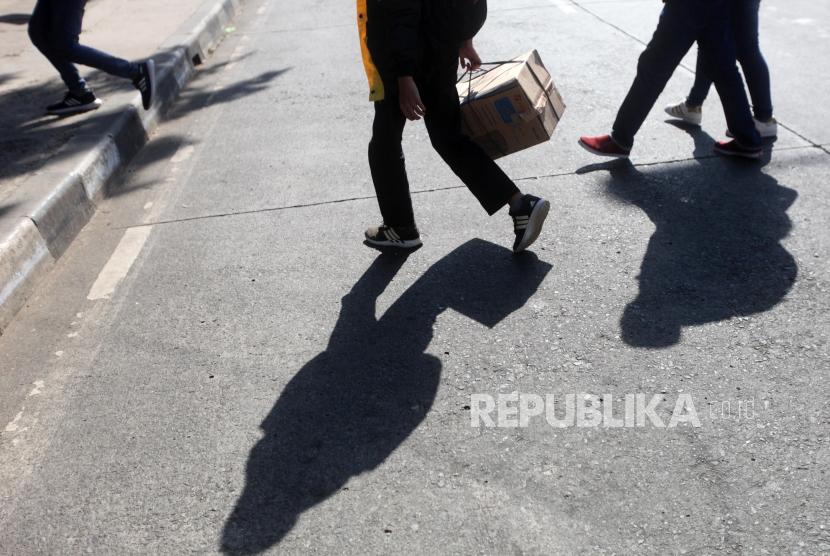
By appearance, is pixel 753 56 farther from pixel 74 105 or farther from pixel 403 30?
pixel 74 105

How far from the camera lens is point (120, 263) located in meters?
4.32

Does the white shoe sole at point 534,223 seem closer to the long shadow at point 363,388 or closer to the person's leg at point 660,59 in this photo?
the long shadow at point 363,388

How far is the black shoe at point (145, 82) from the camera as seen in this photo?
20.9 feet

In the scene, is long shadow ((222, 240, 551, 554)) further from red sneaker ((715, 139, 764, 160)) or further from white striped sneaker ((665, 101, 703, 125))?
white striped sneaker ((665, 101, 703, 125))

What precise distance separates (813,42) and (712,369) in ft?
17.7

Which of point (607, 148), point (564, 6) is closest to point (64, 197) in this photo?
point (607, 148)

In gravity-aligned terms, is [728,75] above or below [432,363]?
above

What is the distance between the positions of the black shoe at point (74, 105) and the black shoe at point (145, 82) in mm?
328

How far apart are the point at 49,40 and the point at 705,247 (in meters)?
4.82

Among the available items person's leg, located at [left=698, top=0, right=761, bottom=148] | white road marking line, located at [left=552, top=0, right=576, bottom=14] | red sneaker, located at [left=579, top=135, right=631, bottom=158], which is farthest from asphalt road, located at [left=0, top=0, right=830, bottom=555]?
white road marking line, located at [left=552, top=0, right=576, bottom=14]

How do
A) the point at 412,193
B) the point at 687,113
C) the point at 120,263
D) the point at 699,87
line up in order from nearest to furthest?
the point at 120,263 → the point at 412,193 → the point at 699,87 → the point at 687,113

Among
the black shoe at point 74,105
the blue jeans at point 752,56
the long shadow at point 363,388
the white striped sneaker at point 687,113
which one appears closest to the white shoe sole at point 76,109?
the black shoe at point 74,105

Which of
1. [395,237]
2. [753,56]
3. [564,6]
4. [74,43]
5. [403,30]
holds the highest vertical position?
[403,30]

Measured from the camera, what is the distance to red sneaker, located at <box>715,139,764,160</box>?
4820 millimetres
